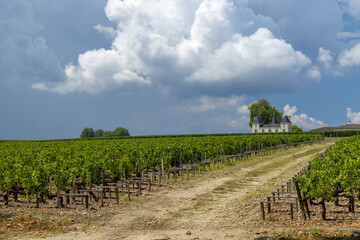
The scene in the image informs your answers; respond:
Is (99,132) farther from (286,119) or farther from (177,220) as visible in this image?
(177,220)

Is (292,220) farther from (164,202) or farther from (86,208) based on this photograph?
(86,208)

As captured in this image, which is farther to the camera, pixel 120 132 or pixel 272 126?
pixel 120 132

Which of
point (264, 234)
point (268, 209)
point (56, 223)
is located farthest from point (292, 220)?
point (56, 223)

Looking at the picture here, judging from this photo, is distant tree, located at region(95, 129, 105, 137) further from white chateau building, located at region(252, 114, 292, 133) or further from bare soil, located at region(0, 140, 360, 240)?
bare soil, located at region(0, 140, 360, 240)

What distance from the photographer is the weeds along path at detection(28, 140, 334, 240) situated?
10.5 metres

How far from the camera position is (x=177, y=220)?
12.2 m

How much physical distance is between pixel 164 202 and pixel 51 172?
238 inches

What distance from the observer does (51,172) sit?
659 inches

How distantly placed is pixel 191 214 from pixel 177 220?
0.98 metres

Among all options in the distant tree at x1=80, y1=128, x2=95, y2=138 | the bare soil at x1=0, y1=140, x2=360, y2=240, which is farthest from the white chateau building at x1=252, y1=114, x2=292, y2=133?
the bare soil at x1=0, y1=140, x2=360, y2=240

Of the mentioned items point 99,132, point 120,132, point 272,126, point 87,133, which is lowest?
point 272,126

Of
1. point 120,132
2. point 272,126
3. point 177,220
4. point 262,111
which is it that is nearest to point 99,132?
point 120,132

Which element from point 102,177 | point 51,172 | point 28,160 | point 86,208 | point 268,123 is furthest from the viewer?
point 268,123

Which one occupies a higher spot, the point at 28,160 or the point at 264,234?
the point at 28,160
